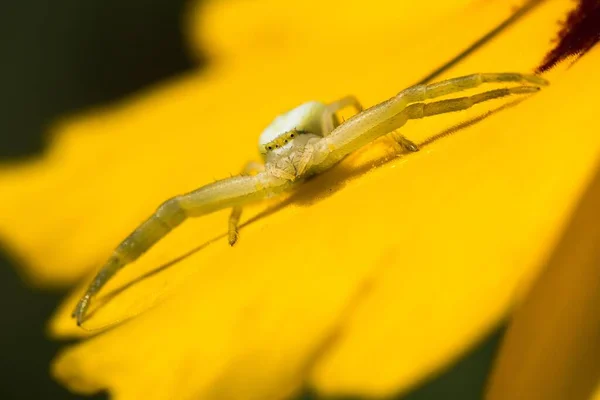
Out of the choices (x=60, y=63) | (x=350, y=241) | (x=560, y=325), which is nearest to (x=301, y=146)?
(x=350, y=241)

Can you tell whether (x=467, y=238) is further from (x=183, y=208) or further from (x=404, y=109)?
(x=183, y=208)

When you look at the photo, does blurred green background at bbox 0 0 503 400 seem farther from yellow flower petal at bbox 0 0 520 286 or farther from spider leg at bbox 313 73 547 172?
spider leg at bbox 313 73 547 172

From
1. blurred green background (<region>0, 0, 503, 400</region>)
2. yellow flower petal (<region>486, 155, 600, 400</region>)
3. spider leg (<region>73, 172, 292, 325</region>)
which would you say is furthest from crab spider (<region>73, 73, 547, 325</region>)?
blurred green background (<region>0, 0, 503, 400</region>)

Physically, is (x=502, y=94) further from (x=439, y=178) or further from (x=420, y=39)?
(x=420, y=39)

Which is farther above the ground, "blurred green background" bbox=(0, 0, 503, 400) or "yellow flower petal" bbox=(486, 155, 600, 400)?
"blurred green background" bbox=(0, 0, 503, 400)

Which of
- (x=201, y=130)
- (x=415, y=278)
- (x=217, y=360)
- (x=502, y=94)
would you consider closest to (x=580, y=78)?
(x=502, y=94)

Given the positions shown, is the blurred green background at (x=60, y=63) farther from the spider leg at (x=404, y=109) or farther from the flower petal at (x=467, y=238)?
the flower petal at (x=467, y=238)
